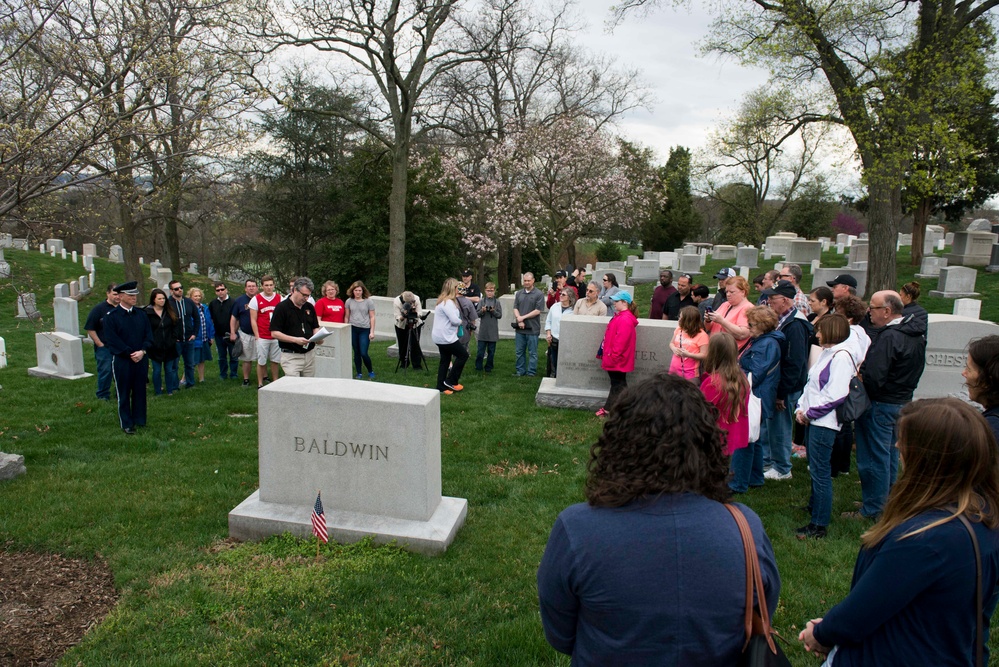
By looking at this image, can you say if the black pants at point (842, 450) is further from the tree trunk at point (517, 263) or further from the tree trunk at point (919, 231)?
the tree trunk at point (517, 263)

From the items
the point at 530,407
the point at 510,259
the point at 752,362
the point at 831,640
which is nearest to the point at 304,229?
the point at 510,259

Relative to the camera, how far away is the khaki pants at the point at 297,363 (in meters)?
8.61

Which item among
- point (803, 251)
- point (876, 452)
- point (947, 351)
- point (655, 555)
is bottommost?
point (876, 452)

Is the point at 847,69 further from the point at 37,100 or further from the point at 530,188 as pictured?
the point at 37,100

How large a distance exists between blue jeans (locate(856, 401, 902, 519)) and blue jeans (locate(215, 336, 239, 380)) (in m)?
9.40

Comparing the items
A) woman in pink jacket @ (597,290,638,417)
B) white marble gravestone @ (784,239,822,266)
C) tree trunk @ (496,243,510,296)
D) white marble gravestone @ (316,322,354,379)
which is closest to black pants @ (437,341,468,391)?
white marble gravestone @ (316,322,354,379)

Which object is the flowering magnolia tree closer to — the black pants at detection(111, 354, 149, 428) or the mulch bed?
the black pants at detection(111, 354, 149, 428)

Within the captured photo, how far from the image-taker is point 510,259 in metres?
35.8

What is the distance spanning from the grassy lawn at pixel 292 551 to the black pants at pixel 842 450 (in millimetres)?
151

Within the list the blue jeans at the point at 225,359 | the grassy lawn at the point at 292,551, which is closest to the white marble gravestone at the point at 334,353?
the blue jeans at the point at 225,359

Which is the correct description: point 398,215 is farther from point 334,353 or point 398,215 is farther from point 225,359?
point 334,353

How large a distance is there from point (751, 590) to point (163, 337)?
9.66 metres

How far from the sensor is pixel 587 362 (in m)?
9.61

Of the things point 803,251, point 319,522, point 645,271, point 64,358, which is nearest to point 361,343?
point 64,358
